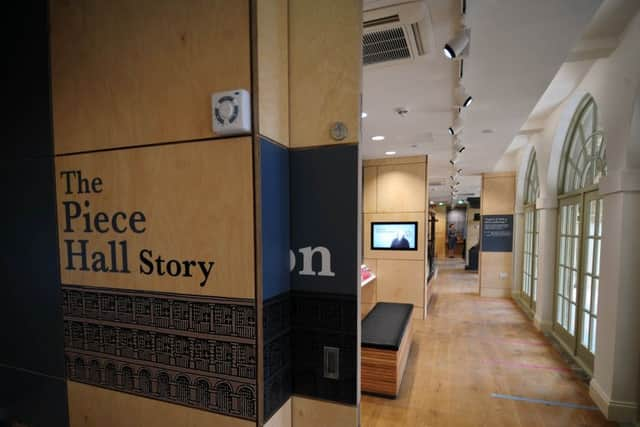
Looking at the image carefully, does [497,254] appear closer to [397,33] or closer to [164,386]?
[397,33]

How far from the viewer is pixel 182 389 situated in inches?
53.4

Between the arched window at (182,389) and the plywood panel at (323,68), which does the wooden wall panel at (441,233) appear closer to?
the plywood panel at (323,68)

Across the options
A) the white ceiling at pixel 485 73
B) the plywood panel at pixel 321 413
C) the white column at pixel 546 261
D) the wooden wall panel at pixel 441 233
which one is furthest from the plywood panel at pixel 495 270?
the wooden wall panel at pixel 441 233

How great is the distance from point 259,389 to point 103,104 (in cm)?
152

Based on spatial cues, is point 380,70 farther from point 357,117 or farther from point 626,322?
point 626,322

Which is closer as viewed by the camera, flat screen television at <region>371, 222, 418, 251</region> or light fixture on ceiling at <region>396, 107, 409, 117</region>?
light fixture on ceiling at <region>396, 107, 409, 117</region>

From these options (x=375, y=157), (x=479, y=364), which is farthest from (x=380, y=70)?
(x=479, y=364)

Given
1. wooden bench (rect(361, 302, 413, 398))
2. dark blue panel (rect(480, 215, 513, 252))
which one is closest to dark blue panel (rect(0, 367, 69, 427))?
wooden bench (rect(361, 302, 413, 398))

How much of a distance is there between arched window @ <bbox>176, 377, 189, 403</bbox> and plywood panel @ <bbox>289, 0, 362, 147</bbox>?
1.20m

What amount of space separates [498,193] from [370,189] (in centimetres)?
388

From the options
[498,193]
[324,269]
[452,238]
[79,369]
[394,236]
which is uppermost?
[498,193]

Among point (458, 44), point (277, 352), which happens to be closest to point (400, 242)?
point (458, 44)

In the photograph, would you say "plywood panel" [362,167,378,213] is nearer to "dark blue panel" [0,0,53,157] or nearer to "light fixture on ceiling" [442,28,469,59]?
"light fixture on ceiling" [442,28,469,59]

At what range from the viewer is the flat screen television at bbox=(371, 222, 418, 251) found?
5.62 metres
